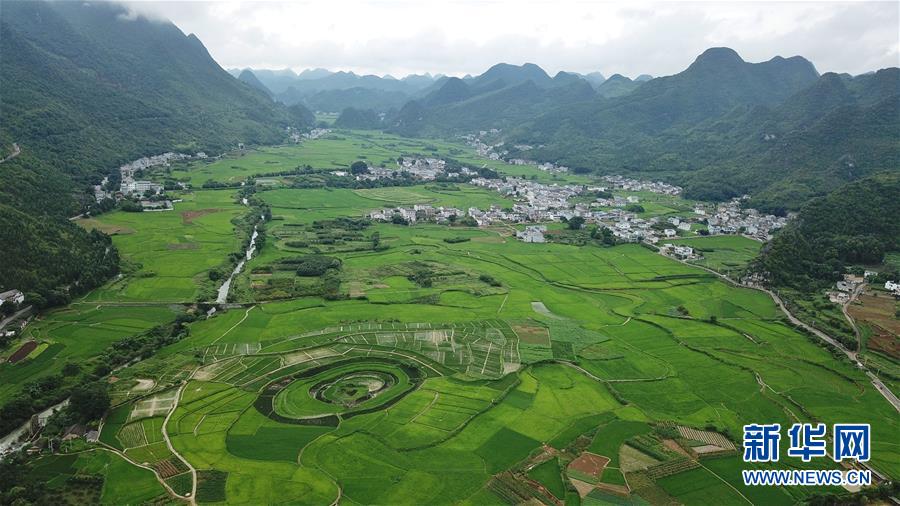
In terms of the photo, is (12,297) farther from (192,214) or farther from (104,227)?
(192,214)

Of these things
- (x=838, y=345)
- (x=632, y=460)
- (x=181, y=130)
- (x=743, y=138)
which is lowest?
(x=838, y=345)

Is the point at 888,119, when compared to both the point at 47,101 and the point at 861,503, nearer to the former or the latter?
A: the point at 861,503

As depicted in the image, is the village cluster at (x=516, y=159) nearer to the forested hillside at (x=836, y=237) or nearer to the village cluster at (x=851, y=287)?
the forested hillside at (x=836, y=237)

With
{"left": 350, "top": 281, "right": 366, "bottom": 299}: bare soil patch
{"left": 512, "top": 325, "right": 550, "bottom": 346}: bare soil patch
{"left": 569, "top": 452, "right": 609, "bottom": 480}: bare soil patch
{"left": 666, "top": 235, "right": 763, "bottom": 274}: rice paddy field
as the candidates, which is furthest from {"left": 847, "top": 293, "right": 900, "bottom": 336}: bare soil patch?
{"left": 350, "top": 281, "right": 366, "bottom": 299}: bare soil patch

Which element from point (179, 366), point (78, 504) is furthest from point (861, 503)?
point (179, 366)

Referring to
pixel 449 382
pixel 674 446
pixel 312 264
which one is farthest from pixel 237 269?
pixel 674 446

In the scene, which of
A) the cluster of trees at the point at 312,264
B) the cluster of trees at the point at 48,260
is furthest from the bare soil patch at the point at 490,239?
the cluster of trees at the point at 48,260
